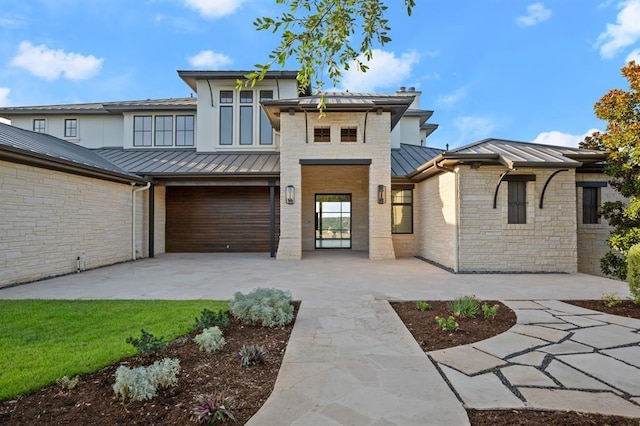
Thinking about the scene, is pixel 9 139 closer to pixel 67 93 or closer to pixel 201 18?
pixel 201 18

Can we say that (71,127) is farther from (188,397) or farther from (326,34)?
(188,397)

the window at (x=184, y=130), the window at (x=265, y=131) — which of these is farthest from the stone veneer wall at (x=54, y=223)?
the window at (x=265, y=131)

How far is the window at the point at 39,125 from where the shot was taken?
48.5 feet

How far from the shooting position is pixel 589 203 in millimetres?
9078

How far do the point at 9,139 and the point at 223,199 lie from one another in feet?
21.5

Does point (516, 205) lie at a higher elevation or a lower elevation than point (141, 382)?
higher

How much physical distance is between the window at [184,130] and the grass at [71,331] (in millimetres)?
9997

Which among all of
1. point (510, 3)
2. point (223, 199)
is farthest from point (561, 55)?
point (223, 199)

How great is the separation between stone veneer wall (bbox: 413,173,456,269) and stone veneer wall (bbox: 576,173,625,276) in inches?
144

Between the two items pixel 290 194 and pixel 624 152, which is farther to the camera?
pixel 290 194

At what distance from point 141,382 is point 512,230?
8581mm

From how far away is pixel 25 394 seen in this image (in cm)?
245

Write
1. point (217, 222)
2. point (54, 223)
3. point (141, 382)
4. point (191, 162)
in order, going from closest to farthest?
1. point (141, 382)
2. point (54, 223)
3. point (191, 162)
4. point (217, 222)

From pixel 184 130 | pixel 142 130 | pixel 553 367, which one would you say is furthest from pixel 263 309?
pixel 142 130
